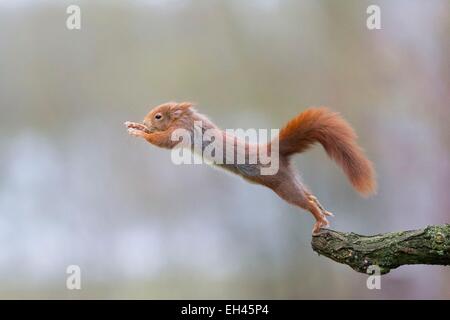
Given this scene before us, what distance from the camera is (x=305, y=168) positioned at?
388cm

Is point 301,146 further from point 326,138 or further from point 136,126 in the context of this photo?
point 136,126

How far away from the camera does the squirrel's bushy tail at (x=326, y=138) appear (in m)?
1.76

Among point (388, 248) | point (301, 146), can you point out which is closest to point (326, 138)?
point (301, 146)

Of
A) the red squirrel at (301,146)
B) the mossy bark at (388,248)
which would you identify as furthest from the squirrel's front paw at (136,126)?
the mossy bark at (388,248)

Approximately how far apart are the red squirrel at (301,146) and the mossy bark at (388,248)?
0.07 m

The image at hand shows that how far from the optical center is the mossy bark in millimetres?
1688

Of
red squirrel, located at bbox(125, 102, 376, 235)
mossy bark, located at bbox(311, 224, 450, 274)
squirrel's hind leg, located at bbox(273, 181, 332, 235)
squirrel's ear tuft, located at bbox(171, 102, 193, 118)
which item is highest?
squirrel's ear tuft, located at bbox(171, 102, 193, 118)

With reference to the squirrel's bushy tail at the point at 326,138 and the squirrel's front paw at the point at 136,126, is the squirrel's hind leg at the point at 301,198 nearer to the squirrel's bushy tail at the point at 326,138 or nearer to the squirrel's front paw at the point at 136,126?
the squirrel's bushy tail at the point at 326,138

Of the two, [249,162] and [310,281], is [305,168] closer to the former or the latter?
[310,281]

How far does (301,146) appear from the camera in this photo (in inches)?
70.3

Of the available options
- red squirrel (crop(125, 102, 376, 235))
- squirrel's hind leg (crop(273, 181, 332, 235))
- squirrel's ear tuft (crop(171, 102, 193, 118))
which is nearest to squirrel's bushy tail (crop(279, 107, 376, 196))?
red squirrel (crop(125, 102, 376, 235))

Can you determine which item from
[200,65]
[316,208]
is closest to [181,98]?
[200,65]

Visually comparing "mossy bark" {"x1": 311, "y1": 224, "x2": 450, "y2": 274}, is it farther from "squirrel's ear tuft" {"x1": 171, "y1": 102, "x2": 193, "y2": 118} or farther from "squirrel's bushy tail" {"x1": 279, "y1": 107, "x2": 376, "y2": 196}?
"squirrel's ear tuft" {"x1": 171, "y1": 102, "x2": 193, "y2": 118}

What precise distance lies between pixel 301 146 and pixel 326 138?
8 centimetres
